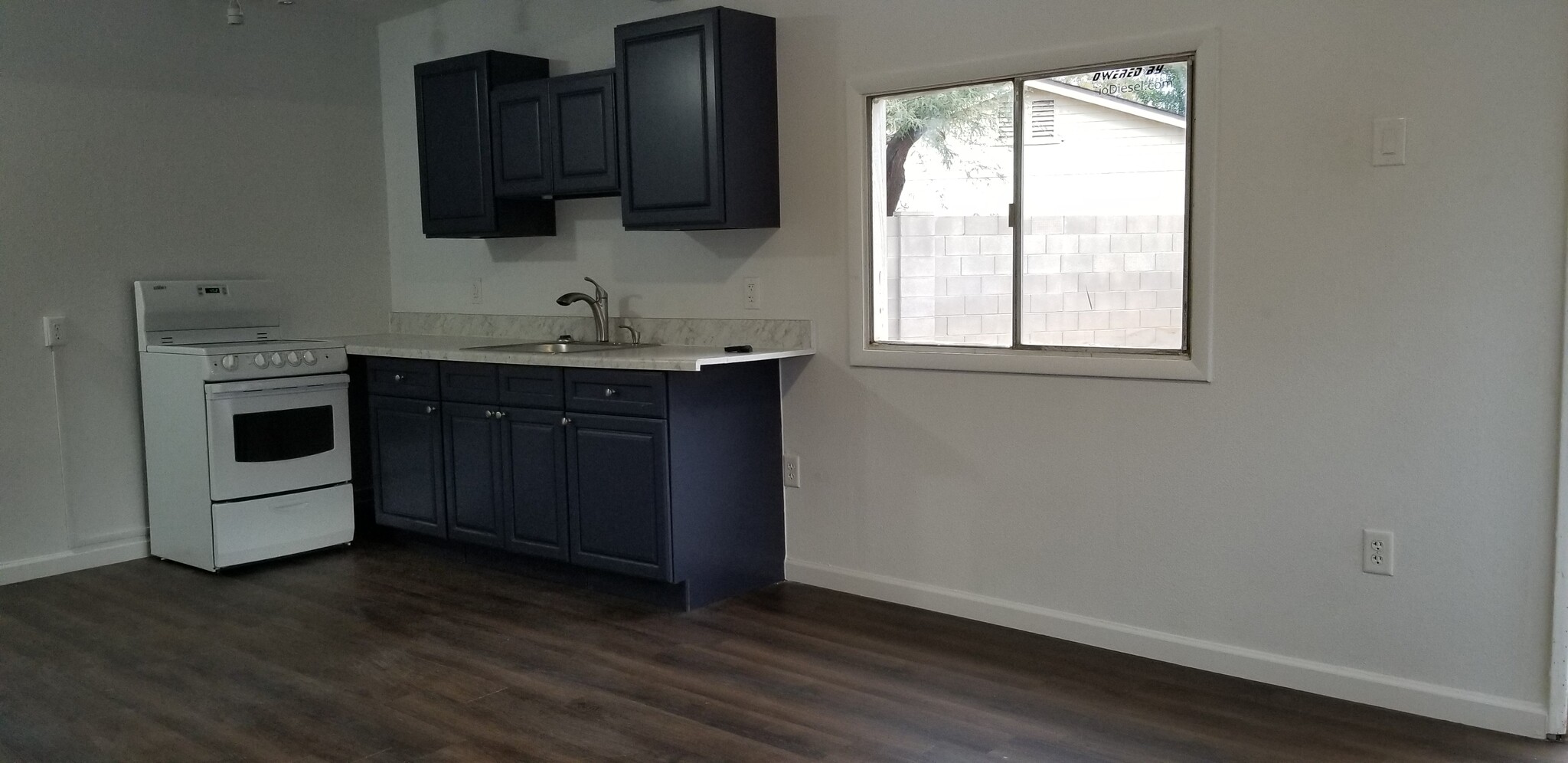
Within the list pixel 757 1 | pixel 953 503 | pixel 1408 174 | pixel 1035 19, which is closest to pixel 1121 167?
pixel 1035 19

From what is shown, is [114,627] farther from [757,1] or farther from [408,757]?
[757,1]

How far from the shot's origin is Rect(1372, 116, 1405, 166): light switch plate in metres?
2.84

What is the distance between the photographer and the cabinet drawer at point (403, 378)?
15.4 feet

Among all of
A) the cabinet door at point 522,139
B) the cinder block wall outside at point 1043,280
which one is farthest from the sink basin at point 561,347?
the cinder block wall outside at point 1043,280

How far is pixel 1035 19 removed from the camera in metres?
3.49

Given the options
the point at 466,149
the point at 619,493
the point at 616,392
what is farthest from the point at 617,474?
the point at 466,149

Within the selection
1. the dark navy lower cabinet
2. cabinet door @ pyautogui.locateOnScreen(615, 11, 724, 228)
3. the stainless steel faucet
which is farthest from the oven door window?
cabinet door @ pyautogui.locateOnScreen(615, 11, 724, 228)

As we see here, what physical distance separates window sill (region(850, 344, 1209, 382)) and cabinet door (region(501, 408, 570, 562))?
3.76ft

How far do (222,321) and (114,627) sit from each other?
160cm

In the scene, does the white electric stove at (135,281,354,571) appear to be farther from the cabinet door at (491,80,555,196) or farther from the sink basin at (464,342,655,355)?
the cabinet door at (491,80,555,196)

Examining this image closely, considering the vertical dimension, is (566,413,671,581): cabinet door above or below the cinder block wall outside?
below

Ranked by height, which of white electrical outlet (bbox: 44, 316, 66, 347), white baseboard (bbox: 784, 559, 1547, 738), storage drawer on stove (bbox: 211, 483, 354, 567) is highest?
white electrical outlet (bbox: 44, 316, 66, 347)

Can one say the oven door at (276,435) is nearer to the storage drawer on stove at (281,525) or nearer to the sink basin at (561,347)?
the storage drawer on stove at (281,525)

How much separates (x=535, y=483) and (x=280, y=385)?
1.25m
